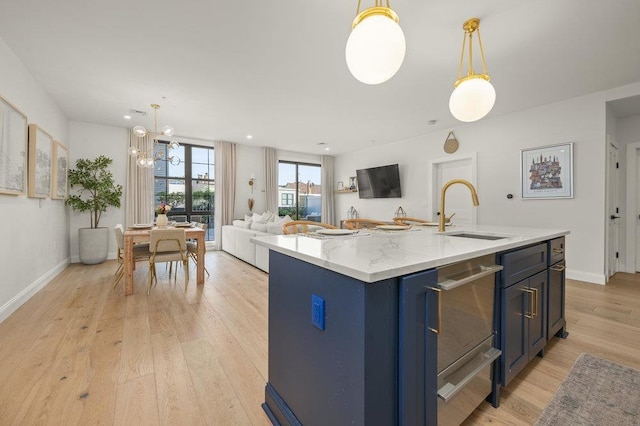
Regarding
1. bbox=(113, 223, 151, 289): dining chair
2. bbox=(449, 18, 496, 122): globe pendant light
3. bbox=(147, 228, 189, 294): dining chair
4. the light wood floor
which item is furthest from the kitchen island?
bbox=(113, 223, 151, 289): dining chair

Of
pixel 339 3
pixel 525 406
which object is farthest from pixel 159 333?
pixel 339 3

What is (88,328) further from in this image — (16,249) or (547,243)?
(547,243)

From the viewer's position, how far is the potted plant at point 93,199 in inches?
184

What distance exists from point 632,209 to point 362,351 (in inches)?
229

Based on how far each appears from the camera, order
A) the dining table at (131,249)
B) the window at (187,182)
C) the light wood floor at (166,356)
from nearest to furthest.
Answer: the light wood floor at (166,356) → the dining table at (131,249) → the window at (187,182)

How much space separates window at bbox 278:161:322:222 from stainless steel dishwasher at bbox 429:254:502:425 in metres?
6.86

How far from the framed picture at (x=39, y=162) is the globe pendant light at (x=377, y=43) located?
12.7 ft

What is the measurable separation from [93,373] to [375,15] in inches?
102

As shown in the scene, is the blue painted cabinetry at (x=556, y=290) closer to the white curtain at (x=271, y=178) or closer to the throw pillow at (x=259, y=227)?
the throw pillow at (x=259, y=227)

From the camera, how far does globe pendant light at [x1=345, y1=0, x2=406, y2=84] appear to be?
1294 mm

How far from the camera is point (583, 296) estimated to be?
318 cm

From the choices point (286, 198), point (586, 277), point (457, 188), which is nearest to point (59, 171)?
point (286, 198)

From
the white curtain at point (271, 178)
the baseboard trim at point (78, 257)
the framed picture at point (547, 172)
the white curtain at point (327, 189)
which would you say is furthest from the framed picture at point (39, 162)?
the framed picture at point (547, 172)

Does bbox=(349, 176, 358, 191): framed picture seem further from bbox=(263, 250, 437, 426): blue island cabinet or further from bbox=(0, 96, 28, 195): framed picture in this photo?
bbox=(263, 250, 437, 426): blue island cabinet
